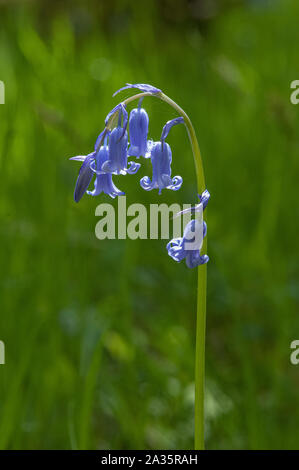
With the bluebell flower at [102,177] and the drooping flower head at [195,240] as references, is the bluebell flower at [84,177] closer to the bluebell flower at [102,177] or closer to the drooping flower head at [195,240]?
the bluebell flower at [102,177]

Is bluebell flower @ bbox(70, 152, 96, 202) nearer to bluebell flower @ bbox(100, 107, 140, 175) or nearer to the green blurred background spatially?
bluebell flower @ bbox(100, 107, 140, 175)

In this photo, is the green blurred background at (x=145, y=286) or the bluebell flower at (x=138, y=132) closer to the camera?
the bluebell flower at (x=138, y=132)

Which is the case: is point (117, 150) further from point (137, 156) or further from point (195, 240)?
point (195, 240)

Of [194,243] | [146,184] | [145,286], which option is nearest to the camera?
[194,243]

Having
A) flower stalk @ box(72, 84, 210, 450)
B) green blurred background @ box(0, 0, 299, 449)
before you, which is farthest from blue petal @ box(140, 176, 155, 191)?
green blurred background @ box(0, 0, 299, 449)

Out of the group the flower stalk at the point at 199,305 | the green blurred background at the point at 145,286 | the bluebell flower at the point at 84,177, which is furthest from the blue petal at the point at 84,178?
the green blurred background at the point at 145,286

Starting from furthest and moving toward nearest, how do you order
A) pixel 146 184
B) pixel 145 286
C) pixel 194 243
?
pixel 145 286 < pixel 146 184 < pixel 194 243

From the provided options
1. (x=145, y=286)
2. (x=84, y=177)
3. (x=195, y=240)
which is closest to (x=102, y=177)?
(x=84, y=177)
